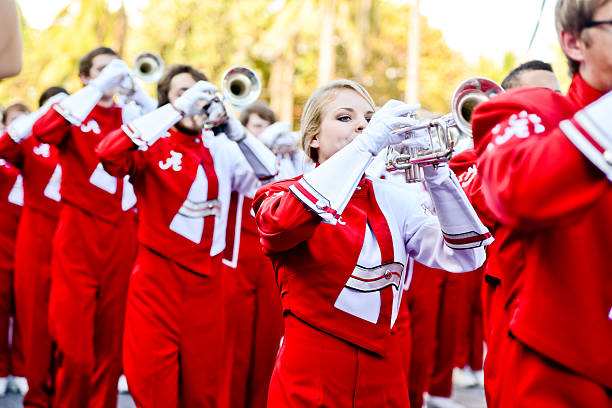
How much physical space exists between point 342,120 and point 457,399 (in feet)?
14.1

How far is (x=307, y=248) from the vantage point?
279 cm

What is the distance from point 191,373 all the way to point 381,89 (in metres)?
26.3

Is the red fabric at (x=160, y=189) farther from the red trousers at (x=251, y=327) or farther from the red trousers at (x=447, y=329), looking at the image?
the red trousers at (x=447, y=329)

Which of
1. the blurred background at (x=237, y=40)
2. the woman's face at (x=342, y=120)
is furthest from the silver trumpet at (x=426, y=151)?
the blurred background at (x=237, y=40)

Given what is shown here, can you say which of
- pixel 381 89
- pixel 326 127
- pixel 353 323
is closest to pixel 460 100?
pixel 326 127

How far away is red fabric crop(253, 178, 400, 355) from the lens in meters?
2.72

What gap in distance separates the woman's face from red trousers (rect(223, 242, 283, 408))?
2.31 m

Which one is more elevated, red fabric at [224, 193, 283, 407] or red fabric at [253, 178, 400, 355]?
red fabric at [253, 178, 400, 355]

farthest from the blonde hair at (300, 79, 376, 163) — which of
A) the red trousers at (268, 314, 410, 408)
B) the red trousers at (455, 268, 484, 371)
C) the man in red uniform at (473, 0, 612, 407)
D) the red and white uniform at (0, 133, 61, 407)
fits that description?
the red trousers at (455, 268, 484, 371)

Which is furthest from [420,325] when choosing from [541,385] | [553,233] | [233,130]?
[553,233]

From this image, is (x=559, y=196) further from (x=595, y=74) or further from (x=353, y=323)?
(x=353, y=323)

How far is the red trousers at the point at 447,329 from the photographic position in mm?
6305

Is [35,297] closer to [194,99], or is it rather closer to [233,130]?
[233,130]

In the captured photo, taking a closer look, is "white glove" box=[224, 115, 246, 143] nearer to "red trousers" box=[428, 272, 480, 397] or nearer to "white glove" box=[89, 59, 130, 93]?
"white glove" box=[89, 59, 130, 93]
